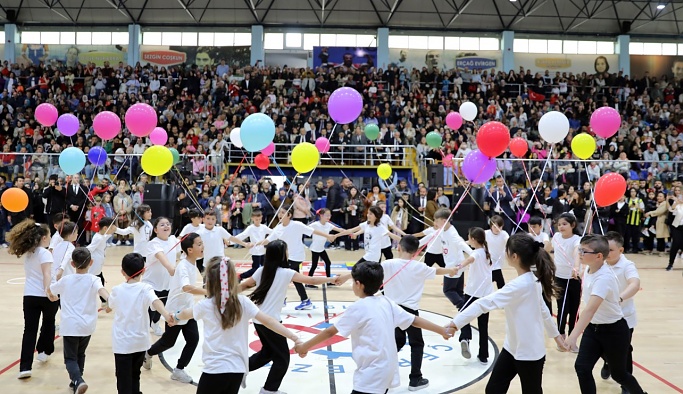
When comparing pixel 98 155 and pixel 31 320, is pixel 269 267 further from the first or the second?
pixel 98 155

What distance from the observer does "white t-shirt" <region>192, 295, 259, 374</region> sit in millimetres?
3654

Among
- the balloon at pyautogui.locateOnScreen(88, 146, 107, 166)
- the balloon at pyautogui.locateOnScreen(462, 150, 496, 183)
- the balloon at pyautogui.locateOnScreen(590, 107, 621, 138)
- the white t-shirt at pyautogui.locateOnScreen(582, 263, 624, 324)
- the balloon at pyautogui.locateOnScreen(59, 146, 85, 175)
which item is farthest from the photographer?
A: the balloon at pyautogui.locateOnScreen(88, 146, 107, 166)

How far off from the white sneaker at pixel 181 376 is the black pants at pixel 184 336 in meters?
0.05

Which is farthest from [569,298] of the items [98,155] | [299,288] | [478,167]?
[98,155]

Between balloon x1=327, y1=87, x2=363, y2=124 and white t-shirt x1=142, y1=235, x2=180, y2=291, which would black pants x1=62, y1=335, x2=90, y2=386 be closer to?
white t-shirt x1=142, y1=235, x2=180, y2=291

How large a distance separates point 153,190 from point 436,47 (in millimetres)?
16940

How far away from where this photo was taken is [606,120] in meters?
7.93

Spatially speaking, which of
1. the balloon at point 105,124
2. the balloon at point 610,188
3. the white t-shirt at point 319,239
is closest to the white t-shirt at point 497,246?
the balloon at point 610,188

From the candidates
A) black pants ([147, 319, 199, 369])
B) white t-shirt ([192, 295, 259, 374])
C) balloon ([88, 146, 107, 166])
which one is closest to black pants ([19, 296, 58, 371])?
black pants ([147, 319, 199, 369])

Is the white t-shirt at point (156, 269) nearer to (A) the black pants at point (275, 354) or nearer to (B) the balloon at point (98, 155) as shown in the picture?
(A) the black pants at point (275, 354)

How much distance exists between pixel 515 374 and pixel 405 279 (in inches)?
61.0

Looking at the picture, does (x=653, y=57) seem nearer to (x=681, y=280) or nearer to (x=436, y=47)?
(x=436, y=47)

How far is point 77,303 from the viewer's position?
5.00 metres

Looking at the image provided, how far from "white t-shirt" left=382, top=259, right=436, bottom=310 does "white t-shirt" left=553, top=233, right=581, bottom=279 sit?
6.81ft
